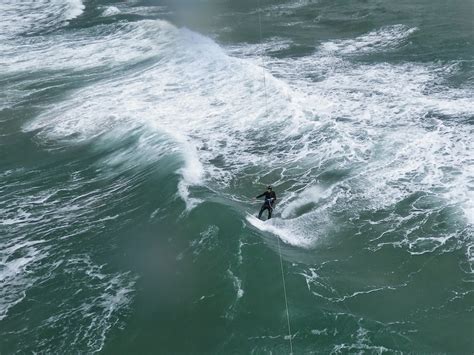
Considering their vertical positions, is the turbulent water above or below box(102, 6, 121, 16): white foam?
below

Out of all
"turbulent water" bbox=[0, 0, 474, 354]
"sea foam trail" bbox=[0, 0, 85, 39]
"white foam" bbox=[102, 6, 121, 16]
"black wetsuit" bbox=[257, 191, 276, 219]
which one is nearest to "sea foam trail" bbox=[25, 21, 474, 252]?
"turbulent water" bbox=[0, 0, 474, 354]

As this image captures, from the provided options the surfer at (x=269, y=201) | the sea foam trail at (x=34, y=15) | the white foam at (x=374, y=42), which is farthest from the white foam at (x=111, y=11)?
the surfer at (x=269, y=201)

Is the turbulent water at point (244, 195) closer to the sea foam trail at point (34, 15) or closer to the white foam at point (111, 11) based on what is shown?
the sea foam trail at point (34, 15)

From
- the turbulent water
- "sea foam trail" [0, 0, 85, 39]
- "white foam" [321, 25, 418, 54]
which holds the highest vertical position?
"sea foam trail" [0, 0, 85, 39]

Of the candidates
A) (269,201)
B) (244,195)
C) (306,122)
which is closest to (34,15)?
(306,122)

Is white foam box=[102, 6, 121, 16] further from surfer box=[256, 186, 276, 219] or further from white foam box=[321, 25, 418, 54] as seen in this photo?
surfer box=[256, 186, 276, 219]

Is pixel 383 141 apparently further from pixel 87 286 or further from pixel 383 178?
pixel 87 286
